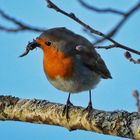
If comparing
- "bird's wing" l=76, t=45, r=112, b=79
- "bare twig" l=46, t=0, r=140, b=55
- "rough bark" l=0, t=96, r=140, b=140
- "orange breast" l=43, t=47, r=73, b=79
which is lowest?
"rough bark" l=0, t=96, r=140, b=140

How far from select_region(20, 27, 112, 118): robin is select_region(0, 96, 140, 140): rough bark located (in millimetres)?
87

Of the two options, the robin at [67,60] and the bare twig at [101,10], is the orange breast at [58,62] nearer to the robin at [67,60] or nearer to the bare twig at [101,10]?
the robin at [67,60]

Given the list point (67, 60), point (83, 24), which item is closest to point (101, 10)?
point (83, 24)

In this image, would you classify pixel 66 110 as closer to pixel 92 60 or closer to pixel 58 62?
pixel 58 62

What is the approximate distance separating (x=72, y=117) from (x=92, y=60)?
2.19 feet

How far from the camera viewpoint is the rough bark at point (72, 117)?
10.4 feet

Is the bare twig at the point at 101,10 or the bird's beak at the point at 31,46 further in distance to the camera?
the bird's beak at the point at 31,46

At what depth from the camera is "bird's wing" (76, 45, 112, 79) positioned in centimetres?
387

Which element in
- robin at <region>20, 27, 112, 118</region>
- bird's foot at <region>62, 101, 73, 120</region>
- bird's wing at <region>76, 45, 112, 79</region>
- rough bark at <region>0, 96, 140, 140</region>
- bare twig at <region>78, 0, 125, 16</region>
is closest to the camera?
bare twig at <region>78, 0, 125, 16</region>

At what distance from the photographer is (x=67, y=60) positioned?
12.4 ft

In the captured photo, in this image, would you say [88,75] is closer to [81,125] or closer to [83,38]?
[83,38]

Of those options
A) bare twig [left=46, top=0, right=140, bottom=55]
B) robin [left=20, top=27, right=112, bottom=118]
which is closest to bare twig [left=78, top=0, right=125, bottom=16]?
bare twig [left=46, top=0, right=140, bottom=55]

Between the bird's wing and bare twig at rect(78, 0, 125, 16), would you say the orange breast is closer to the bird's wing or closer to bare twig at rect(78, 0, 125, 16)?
the bird's wing

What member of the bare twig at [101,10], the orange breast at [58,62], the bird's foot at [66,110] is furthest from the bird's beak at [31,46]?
the bare twig at [101,10]
